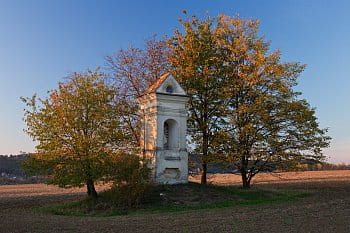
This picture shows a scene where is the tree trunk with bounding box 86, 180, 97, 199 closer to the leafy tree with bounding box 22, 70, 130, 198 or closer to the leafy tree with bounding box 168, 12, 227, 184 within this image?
the leafy tree with bounding box 22, 70, 130, 198

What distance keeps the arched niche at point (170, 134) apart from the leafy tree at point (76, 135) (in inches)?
111

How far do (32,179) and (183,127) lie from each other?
188ft

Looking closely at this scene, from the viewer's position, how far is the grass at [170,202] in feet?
58.5

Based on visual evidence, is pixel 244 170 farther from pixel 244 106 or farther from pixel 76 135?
pixel 76 135

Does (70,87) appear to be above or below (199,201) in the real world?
above

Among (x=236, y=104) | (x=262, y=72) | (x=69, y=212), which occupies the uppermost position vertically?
(x=262, y=72)

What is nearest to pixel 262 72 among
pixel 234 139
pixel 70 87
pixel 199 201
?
pixel 234 139

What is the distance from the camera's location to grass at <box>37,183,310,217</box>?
58.5 feet

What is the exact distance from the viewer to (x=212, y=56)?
26672mm

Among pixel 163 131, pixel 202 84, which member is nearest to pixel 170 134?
pixel 163 131

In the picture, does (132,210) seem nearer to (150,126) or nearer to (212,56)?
(150,126)

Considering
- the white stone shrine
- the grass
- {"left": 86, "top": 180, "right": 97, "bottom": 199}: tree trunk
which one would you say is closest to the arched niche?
the white stone shrine

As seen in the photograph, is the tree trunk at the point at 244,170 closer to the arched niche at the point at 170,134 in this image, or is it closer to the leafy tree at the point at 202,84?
the leafy tree at the point at 202,84

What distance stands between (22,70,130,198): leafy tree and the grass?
1.39 metres
